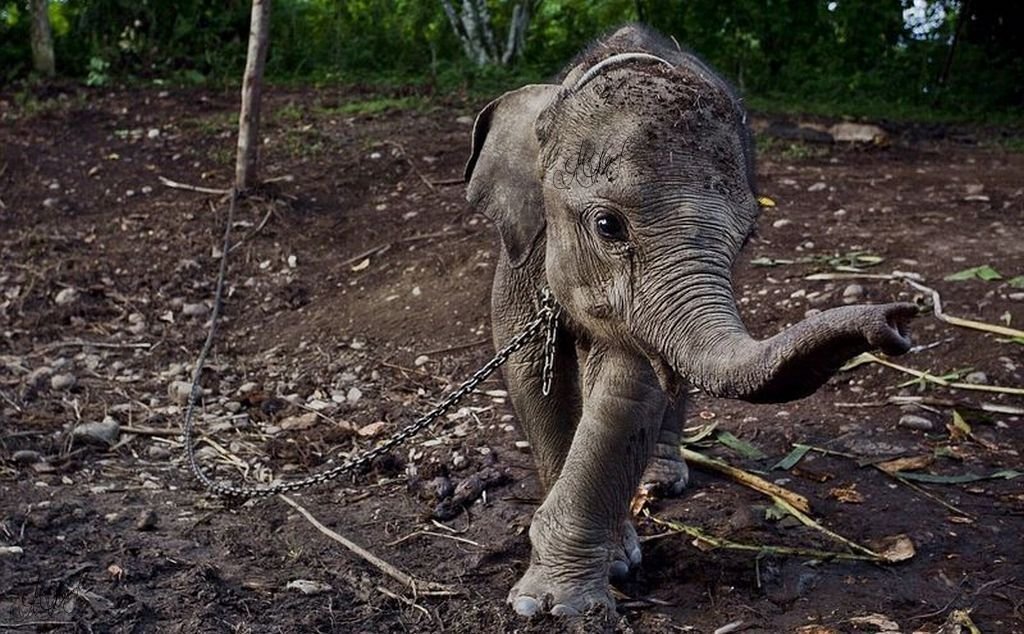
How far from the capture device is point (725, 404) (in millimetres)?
6594

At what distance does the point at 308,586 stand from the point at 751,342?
1976 mm

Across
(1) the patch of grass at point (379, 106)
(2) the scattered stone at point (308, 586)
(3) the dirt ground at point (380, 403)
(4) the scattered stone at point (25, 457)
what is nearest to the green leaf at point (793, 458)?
(3) the dirt ground at point (380, 403)

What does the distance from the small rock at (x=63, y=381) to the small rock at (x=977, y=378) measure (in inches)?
167

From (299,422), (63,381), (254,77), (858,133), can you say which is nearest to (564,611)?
(299,422)

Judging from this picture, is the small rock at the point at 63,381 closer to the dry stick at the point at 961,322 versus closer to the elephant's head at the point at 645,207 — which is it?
the elephant's head at the point at 645,207

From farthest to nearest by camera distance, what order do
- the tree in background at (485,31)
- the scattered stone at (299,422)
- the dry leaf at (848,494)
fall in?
the tree in background at (485,31)
the scattered stone at (299,422)
the dry leaf at (848,494)

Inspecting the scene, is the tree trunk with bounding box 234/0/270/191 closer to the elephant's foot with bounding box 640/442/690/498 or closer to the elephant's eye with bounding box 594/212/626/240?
the elephant's foot with bounding box 640/442/690/498

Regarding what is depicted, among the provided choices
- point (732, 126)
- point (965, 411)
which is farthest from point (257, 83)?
point (732, 126)

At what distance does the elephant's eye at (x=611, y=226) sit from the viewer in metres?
4.05

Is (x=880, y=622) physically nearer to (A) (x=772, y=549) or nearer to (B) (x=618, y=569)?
(A) (x=772, y=549)

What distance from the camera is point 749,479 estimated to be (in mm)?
5602

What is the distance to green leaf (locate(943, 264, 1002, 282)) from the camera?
7341mm

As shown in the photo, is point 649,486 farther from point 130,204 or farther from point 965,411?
point 130,204

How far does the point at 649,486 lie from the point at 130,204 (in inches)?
228
